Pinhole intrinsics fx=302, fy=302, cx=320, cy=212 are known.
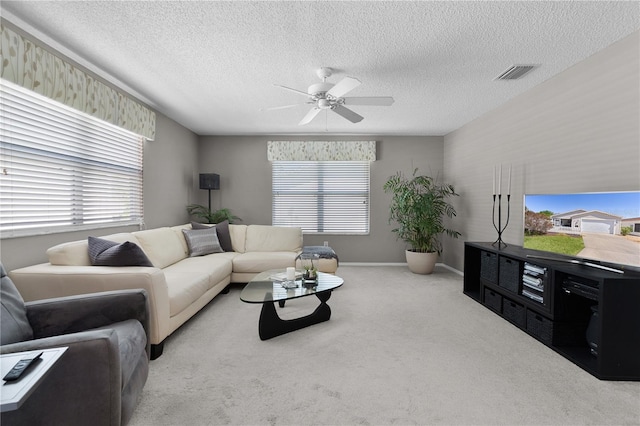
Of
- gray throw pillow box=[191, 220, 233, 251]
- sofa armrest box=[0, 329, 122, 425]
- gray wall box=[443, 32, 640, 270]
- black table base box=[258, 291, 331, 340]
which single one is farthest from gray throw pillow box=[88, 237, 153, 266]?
gray wall box=[443, 32, 640, 270]

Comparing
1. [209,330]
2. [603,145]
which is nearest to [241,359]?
[209,330]

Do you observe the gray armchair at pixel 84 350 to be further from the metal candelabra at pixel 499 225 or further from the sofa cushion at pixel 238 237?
the metal candelabra at pixel 499 225

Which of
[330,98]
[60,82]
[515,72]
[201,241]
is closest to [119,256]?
[60,82]

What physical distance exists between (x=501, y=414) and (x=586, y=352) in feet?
4.02

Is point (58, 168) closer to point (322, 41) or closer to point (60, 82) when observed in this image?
point (60, 82)

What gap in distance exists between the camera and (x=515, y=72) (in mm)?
2893

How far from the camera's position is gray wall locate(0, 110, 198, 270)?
3695 mm

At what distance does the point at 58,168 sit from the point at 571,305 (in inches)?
175

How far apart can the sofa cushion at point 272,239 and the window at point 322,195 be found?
91 centimetres

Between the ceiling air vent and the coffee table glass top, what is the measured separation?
257 cm

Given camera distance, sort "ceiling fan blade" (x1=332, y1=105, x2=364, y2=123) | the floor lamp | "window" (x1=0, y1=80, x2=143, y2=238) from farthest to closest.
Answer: the floor lamp
"ceiling fan blade" (x1=332, y1=105, x2=364, y2=123)
"window" (x1=0, y1=80, x2=143, y2=238)

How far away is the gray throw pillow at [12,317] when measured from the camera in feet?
4.66

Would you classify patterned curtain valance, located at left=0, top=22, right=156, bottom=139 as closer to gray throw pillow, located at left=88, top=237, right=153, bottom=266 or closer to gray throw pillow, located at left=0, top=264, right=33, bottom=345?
gray throw pillow, located at left=88, top=237, right=153, bottom=266

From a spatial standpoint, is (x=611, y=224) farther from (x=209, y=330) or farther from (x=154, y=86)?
(x=154, y=86)
